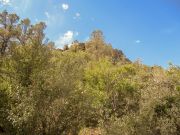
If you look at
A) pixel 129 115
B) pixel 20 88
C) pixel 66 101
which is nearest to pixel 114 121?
pixel 129 115

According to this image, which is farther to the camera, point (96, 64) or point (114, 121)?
point (96, 64)

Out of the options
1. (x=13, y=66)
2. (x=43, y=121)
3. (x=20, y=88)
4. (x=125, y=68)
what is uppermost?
(x=125, y=68)

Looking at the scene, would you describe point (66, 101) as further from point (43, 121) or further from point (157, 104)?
point (157, 104)

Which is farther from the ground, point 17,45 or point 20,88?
point 17,45

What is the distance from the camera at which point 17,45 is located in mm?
23906

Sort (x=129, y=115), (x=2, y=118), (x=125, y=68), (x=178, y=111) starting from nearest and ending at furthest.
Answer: (x=2, y=118), (x=129, y=115), (x=178, y=111), (x=125, y=68)

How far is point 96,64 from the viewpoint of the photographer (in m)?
50.2

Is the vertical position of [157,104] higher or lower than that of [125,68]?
lower

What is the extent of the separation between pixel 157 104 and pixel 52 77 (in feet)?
32.2

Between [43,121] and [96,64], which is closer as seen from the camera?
[43,121]

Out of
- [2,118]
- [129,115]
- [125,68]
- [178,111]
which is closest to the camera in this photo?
[2,118]

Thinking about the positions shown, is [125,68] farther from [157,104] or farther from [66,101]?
[66,101]

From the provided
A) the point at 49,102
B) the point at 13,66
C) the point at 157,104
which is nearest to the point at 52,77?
the point at 49,102

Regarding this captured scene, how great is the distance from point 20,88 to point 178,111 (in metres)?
12.5
